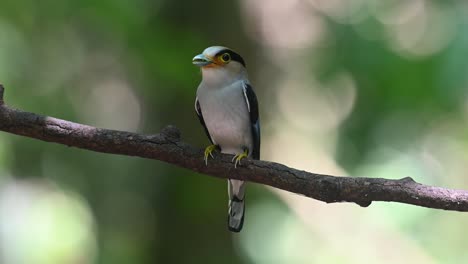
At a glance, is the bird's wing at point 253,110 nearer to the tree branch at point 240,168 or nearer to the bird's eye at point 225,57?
the bird's eye at point 225,57

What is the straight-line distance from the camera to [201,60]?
4258 mm

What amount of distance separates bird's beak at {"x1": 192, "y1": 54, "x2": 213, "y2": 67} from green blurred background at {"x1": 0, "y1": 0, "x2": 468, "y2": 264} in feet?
4.85

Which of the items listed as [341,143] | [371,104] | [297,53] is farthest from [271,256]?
[297,53]

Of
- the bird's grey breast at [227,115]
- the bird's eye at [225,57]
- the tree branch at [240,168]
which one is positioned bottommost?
the tree branch at [240,168]

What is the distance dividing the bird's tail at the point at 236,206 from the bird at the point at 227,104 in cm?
3

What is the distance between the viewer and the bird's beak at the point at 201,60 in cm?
422

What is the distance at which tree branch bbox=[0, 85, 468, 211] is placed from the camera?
3.15m

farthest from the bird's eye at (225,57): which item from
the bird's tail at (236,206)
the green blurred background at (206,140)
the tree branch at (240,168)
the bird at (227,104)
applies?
the green blurred background at (206,140)

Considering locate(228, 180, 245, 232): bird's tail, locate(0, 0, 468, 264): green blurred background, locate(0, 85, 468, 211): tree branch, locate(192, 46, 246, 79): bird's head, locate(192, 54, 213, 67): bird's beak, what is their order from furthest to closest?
locate(0, 0, 468, 264): green blurred background → locate(228, 180, 245, 232): bird's tail → locate(192, 46, 246, 79): bird's head → locate(192, 54, 213, 67): bird's beak → locate(0, 85, 468, 211): tree branch

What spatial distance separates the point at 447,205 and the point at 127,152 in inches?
65.1

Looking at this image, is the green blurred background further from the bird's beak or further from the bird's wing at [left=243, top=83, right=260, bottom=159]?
the bird's beak

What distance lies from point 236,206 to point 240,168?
3.82 ft

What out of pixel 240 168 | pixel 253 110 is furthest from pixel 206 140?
pixel 240 168

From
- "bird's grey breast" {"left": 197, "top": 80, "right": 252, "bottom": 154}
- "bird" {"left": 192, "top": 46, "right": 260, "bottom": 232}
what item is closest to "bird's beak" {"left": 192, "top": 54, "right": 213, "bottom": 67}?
"bird" {"left": 192, "top": 46, "right": 260, "bottom": 232}
